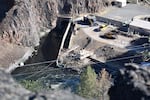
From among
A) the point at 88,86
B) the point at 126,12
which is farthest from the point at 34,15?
the point at 88,86

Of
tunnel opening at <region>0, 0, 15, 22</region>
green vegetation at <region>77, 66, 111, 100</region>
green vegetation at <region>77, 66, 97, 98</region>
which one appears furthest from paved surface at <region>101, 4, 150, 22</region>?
green vegetation at <region>77, 66, 97, 98</region>

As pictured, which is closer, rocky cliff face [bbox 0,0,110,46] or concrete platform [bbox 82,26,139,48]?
concrete platform [bbox 82,26,139,48]

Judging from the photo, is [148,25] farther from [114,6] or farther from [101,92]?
[101,92]

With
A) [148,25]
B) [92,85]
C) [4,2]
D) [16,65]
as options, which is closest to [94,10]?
[148,25]

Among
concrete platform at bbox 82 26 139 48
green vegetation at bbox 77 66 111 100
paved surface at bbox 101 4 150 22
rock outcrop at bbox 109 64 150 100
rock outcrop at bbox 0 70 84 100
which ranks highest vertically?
rock outcrop at bbox 0 70 84 100

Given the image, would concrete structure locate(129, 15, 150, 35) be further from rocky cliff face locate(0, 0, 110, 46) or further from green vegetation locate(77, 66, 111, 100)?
green vegetation locate(77, 66, 111, 100)

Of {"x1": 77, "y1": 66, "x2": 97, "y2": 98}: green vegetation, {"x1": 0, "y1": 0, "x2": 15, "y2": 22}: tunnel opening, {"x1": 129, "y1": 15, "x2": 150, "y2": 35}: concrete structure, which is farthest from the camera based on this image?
{"x1": 129, "y1": 15, "x2": 150, "y2": 35}: concrete structure

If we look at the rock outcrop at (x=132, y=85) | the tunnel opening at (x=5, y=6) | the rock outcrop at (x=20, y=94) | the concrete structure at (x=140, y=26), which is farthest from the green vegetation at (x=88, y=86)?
the concrete structure at (x=140, y=26)
